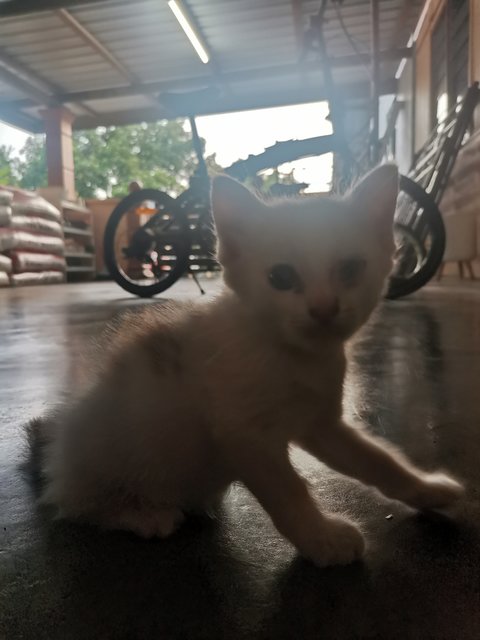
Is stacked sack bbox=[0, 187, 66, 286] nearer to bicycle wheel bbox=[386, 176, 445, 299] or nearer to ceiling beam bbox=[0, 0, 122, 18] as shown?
ceiling beam bbox=[0, 0, 122, 18]

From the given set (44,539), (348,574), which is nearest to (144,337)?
(44,539)

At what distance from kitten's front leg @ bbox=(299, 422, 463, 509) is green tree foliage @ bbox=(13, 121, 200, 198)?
1416cm

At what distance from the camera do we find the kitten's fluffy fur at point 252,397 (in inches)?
27.0

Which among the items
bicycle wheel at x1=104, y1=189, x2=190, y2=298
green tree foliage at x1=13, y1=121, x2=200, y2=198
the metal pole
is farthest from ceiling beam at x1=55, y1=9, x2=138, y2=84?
the metal pole

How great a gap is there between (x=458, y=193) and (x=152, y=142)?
383 inches

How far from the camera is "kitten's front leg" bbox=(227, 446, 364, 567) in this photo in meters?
0.64

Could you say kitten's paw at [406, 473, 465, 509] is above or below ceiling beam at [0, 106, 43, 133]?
below

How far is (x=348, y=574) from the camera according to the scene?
0.61 meters

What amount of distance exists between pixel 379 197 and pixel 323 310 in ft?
0.78

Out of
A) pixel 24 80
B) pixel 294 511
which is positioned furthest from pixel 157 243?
pixel 24 80

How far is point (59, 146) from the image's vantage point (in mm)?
11180

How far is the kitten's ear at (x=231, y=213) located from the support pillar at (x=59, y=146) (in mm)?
11193

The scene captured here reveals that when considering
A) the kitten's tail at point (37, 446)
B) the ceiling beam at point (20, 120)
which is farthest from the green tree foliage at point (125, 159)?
the kitten's tail at point (37, 446)

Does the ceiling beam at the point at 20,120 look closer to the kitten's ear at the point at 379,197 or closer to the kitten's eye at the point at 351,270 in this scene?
the kitten's ear at the point at 379,197
